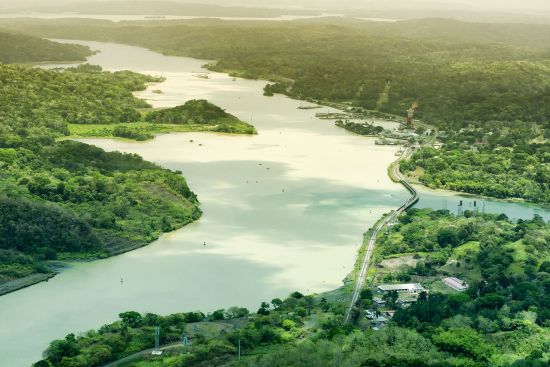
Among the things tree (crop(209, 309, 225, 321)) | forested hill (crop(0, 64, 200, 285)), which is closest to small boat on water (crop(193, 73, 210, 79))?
forested hill (crop(0, 64, 200, 285))

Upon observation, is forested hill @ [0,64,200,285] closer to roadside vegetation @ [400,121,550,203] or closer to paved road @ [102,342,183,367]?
paved road @ [102,342,183,367]

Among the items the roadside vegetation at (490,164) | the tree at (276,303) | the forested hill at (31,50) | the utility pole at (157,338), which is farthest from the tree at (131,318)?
the forested hill at (31,50)

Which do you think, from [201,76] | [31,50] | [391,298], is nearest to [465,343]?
[391,298]

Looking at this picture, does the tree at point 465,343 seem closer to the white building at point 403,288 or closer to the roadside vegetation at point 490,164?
the white building at point 403,288

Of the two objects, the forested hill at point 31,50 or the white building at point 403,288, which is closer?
the white building at point 403,288

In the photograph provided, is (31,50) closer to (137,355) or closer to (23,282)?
(23,282)
